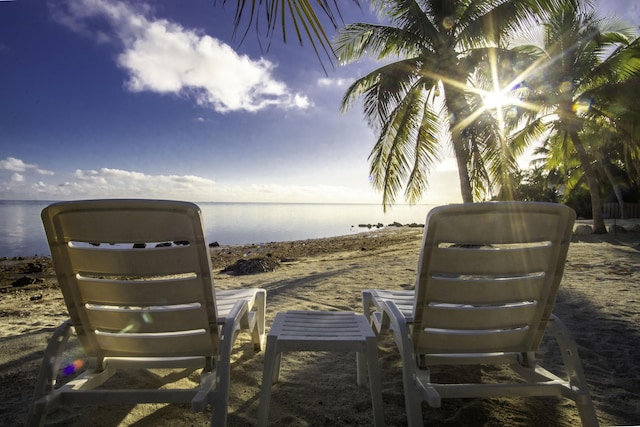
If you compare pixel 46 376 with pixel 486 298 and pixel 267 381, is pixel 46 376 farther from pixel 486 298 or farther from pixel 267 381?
pixel 486 298

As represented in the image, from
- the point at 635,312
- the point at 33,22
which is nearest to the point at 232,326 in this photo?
the point at 635,312

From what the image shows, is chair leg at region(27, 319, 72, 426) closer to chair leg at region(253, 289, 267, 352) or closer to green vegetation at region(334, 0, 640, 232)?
chair leg at region(253, 289, 267, 352)

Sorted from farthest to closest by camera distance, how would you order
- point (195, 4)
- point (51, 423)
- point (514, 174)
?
point (514, 174)
point (195, 4)
point (51, 423)

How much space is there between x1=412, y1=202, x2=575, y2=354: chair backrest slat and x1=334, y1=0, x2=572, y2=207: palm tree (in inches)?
258

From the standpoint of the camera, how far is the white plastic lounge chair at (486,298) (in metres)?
1.48

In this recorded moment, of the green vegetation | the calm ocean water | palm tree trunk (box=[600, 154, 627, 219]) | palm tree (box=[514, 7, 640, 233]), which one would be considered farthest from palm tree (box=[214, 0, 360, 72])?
palm tree trunk (box=[600, 154, 627, 219])

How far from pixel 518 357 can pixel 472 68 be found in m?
7.98

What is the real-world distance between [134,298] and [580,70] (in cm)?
1560

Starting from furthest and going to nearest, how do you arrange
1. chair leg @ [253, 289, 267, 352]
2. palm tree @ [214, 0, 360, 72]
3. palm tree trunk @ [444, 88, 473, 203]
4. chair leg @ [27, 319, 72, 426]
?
palm tree trunk @ [444, 88, 473, 203] < chair leg @ [253, 289, 267, 352] < palm tree @ [214, 0, 360, 72] < chair leg @ [27, 319, 72, 426]

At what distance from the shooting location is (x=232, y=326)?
163cm

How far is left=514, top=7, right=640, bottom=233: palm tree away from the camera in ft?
38.9

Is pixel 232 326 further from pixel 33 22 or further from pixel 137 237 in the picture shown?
pixel 33 22

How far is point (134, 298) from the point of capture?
61.0 inches

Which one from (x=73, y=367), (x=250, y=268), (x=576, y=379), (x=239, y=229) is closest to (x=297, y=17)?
(x=576, y=379)
